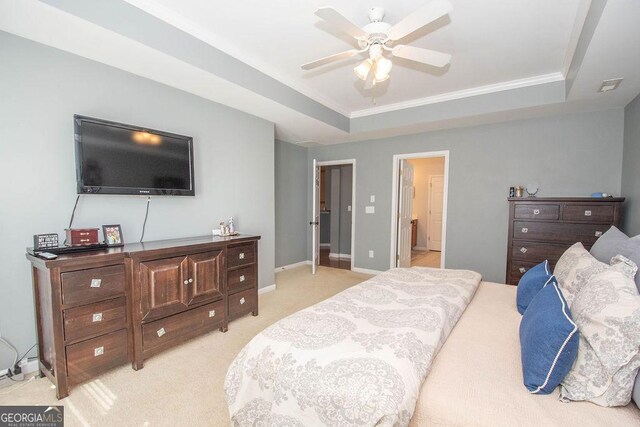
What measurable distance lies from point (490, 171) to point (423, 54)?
8.58 feet

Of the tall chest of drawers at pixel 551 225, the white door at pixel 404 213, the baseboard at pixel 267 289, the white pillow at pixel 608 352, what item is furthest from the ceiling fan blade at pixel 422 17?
the baseboard at pixel 267 289

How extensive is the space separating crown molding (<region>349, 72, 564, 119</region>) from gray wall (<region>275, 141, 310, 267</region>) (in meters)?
1.46

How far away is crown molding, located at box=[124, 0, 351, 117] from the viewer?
80.8 inches

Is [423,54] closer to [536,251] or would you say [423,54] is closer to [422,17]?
[422,17]

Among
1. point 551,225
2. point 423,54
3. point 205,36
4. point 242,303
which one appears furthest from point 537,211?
point 205,36

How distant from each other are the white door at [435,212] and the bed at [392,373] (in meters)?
5.96

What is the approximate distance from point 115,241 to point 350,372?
2.23 m

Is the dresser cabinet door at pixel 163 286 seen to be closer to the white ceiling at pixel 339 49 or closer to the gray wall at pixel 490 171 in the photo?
the white ceiling at pixel 339 49

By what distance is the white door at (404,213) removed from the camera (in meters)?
4.89

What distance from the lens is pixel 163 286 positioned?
90.2 inches

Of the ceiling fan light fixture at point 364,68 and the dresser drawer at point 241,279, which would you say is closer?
the ceiling fan light fixture at point 364,68

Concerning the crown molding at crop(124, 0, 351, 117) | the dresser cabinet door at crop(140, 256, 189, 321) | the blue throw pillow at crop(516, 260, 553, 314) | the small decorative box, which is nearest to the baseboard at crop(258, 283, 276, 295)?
the dresser cabinet door at crop(140, 256, 189, 321)

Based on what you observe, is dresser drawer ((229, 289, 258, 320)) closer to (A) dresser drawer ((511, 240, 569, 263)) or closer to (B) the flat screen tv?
(B) the flat screen tv

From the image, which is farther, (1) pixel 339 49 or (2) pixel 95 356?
(1) pixel 339 49
